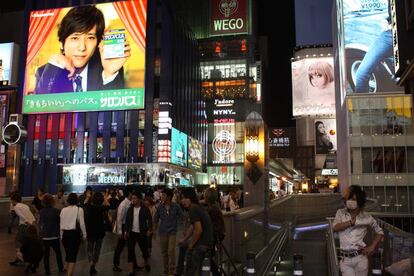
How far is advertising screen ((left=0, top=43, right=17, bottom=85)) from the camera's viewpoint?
58.9 m

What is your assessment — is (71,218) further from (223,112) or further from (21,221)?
(223,112)

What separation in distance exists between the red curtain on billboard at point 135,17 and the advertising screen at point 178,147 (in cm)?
1362

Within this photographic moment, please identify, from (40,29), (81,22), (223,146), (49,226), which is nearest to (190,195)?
(49,226)

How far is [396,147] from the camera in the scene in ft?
132

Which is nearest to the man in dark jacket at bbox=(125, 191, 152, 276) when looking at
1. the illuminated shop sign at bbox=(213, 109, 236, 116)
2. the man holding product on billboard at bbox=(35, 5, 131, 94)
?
the man holding product on billboard at bbox=(35, 5, 131, 94)

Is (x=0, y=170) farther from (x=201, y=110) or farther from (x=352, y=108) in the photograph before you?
(x=352, y=108)

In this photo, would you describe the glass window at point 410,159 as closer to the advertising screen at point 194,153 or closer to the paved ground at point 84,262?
the advertising screen at point 194,153

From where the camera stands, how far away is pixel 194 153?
220 ft

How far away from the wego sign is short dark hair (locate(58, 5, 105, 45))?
47.6 m

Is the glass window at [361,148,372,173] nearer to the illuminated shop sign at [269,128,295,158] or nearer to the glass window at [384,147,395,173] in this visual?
the glass window at [384,147,395,173]

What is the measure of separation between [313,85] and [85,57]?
51958 mm

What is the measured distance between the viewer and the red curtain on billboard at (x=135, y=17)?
4316 cm

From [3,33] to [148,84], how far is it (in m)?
27.4

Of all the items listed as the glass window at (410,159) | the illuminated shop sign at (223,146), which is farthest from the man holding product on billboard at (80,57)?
the illuminated shop sign at (223,146)
